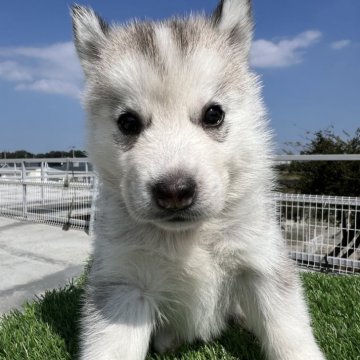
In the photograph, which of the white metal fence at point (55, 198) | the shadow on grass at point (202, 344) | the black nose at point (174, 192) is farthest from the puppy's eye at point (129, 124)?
the white metal fence at point (55, 198)

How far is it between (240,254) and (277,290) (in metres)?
0.30

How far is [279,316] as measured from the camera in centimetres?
204

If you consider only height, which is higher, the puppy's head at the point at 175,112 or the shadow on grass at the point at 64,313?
the puppy's head at the point at 175,112

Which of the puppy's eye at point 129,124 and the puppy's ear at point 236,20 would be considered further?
the puppy's ear at point 236,20

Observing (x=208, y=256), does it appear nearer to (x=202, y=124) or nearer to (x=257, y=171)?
(x=257, y=171)

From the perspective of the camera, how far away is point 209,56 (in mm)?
1913

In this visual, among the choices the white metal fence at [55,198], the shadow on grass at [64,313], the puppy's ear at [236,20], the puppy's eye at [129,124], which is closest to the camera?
the puppy's eye at [129,124]

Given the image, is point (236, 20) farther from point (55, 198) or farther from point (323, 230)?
point (55, 198)

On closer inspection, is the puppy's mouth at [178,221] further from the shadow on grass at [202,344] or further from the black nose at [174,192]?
the shadow on grass at [202,344]

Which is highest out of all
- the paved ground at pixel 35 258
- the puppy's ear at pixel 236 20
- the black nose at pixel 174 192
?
the puppy's ear at pixel 236 20

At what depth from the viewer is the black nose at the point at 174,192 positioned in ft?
5.20

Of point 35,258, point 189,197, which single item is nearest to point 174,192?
point 189,197

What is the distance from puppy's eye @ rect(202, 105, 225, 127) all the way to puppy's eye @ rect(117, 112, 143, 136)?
0.29m

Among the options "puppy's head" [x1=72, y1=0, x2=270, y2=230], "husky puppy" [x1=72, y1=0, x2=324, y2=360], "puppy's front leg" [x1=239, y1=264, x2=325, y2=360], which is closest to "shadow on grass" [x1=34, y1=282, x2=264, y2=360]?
"husky puppy" [x1=72, y1=0, x2=324, y2=360]
